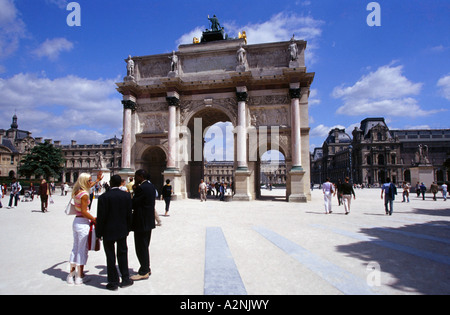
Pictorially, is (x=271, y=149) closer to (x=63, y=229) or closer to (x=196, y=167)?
(x=196, y=167)

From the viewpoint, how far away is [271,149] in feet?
75.8

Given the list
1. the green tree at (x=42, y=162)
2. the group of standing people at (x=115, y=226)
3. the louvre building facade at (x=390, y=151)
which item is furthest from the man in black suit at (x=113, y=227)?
the louvre building facade at (x=390, y=151)

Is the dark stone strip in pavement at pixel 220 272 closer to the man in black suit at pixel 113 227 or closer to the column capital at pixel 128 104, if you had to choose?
the man in black suit at pixel 113 227

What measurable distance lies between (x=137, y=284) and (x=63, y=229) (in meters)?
6.09

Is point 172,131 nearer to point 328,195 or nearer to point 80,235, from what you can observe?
point 328,195

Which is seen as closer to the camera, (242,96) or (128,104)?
(242,96)

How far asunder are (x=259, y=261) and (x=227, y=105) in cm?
1883

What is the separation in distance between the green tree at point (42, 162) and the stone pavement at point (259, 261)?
52273 mm

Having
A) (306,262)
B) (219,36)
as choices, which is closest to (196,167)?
(219,36)

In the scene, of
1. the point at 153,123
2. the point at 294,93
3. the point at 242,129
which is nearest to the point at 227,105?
the point at 242,129

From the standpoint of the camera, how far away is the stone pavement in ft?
12.6

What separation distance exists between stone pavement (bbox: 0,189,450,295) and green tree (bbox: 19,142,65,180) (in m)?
52.3

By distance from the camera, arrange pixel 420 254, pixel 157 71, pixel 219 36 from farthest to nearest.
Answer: pixel 219 36 < pixel 157 71 < pixel 420 254

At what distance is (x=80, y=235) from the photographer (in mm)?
4227
